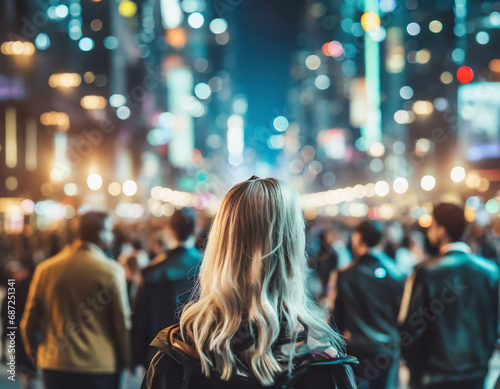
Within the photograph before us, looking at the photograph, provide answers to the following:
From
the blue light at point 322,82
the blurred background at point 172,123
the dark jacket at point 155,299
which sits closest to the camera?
the dark jacket at point 155,299

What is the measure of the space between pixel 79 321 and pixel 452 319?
10.9 ft

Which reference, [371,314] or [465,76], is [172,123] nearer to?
[465,76]

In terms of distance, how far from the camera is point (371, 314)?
18.5 feet

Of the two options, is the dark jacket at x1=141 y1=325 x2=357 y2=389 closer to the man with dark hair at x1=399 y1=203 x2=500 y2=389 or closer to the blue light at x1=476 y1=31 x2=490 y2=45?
the man with dark hair at x1=399 y1=203 x2=500 y2=389

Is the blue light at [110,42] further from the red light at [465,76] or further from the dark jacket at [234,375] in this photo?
the dark jacket at [234,375]

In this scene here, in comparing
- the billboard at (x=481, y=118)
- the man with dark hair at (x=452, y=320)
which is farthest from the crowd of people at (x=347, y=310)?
the billboard at (x=481, y=118)

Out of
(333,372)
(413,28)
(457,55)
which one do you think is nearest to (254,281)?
(333,372)

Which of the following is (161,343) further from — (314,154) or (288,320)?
(314,154)

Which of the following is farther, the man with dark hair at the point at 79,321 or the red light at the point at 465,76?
the red light at the point at 465,76

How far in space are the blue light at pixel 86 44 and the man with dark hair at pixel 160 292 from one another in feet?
182

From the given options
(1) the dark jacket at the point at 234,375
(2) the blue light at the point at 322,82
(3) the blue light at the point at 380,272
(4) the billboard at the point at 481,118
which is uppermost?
(2) the blue light at the point at 322,82

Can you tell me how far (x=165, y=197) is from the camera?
3789 inches

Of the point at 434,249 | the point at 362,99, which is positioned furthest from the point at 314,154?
the point at 434,249

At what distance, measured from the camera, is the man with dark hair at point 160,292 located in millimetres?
5430
